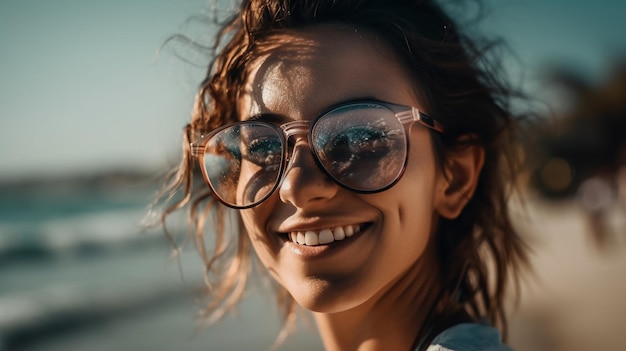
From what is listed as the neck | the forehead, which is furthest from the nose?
the neck

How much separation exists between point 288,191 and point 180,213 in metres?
1.24

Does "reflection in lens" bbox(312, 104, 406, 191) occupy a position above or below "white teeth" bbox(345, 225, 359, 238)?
above

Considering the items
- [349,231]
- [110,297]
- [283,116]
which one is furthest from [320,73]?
[110,297]

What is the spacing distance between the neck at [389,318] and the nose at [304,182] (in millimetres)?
423

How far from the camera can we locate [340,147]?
173cm

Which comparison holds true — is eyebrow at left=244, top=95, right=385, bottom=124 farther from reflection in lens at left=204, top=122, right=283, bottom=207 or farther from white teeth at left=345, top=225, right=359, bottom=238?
white teeth at left=345, top=225, right=359, bottom=238

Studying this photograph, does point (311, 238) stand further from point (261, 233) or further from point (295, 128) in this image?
point (295, 128)

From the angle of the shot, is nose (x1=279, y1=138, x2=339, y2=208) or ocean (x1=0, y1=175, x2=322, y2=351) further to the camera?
ocean (x1=0, y1=175, x2=322, y2=351)

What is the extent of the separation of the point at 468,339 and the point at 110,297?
372 inches

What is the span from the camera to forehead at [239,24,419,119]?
1.77m

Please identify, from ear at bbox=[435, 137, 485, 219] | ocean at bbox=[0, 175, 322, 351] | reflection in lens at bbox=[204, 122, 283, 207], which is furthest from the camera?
ocean at bbox=[0, 175, 322, 351]

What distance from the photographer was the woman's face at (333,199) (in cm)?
174

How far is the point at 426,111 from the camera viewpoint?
2.02 m

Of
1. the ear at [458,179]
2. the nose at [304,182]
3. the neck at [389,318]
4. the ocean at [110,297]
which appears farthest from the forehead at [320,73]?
the ocean at [110,297]
